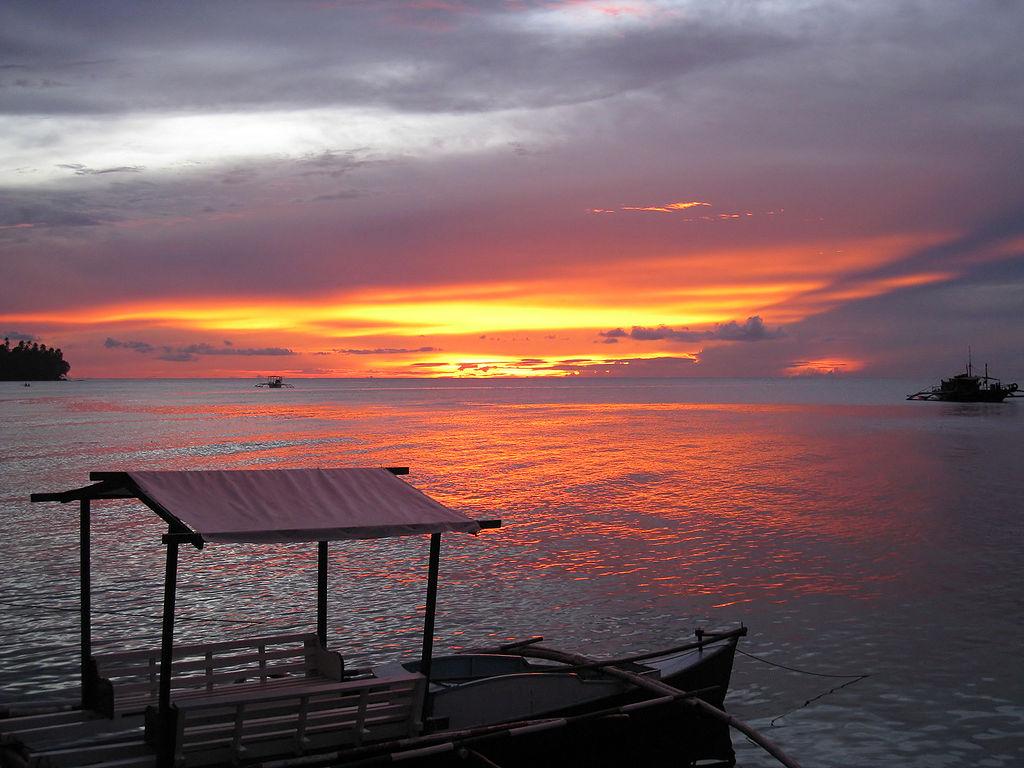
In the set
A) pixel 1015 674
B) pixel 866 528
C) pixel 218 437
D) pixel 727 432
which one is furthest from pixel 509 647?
pixel 727 432

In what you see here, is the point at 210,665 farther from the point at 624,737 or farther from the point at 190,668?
the point at 624,737

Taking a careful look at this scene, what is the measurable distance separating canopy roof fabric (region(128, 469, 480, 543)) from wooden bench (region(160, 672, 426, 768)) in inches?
64.9

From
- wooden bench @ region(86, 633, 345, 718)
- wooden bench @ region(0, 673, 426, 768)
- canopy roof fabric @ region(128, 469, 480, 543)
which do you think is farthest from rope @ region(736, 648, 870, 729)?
canopy roof fabric @ region(128, 469, 480, 543)

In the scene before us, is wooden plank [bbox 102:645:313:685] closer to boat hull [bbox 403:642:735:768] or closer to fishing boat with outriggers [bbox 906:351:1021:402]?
boat hull [bbox 403:642:735:768]

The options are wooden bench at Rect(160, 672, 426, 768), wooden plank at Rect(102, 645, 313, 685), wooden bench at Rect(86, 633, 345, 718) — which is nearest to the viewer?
wooden bench at Rect(160, 672, 426, 768)

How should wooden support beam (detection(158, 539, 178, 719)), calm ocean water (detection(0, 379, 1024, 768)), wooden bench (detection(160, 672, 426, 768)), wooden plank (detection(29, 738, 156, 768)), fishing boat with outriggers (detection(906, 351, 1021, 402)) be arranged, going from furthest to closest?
fishing boat with outriggers (detection(906, 351, 1021, 402)) → calm ocean water (detection(0, 379, 1024, 768)) → wooden bench (detection(160, 672, 426, 768)) → wooden support beam (detection(158, 539, 178, 719)) → wooden plank (detection(29, 738, 156, 768))

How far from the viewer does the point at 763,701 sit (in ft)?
47.3

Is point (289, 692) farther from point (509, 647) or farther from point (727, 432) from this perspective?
point (727, 432)

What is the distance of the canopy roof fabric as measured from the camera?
30.0 ft

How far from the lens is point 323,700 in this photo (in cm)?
973

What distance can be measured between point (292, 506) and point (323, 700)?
2052 millimetres

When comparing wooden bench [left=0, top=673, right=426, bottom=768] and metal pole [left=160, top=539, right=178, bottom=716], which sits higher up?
metal pole [left=160, top=539, right=178, bottom=716]

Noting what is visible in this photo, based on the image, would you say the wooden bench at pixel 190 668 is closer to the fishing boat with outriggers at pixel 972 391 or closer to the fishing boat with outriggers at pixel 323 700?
the fishing boat with outriggers at pixel 323 700

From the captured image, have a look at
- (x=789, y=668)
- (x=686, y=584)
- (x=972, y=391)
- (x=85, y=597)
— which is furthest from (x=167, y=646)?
(x=972, y=391)
